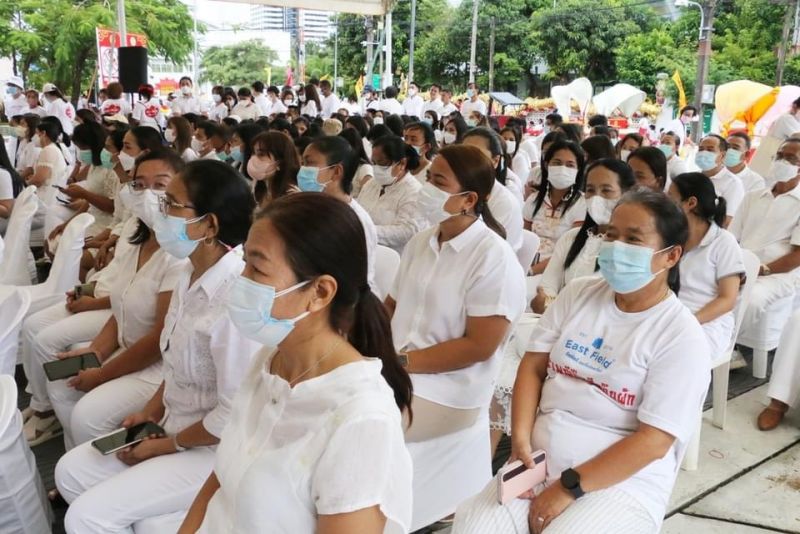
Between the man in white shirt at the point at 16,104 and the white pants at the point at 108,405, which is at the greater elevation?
the man in white shirt at the point at 16,104

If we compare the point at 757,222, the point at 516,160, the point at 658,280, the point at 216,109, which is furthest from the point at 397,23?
the point at 658,280

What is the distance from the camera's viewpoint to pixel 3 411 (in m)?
1.84

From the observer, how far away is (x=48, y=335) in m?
2.71

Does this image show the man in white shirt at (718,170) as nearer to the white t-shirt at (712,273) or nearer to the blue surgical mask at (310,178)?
the white t-shirt at (712,273)

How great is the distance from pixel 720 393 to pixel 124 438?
232 cm

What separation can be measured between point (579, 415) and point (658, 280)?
0.40m

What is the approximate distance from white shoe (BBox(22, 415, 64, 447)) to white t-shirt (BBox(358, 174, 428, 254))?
1.72 meters

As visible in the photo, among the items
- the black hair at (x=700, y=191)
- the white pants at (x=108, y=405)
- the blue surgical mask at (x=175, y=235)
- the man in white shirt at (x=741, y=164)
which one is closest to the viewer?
the blue surgical mask at (x=175, y=235)

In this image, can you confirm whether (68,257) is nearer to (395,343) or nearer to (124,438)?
(124,438)

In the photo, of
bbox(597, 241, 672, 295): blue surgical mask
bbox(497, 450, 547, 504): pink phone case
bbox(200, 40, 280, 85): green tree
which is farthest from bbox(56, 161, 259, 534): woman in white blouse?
bbox(200, 40, 280, 85): green tree

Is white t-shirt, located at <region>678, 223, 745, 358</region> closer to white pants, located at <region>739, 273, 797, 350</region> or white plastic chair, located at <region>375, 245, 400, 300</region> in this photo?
white pants, located at <region>739, 273, 797, 350</region>

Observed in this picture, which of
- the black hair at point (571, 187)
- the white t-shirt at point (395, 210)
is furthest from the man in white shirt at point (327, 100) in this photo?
the black hair at point (571, 187)

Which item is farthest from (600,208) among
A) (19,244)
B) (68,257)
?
(19,244)

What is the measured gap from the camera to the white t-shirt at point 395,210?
3.63 metres
